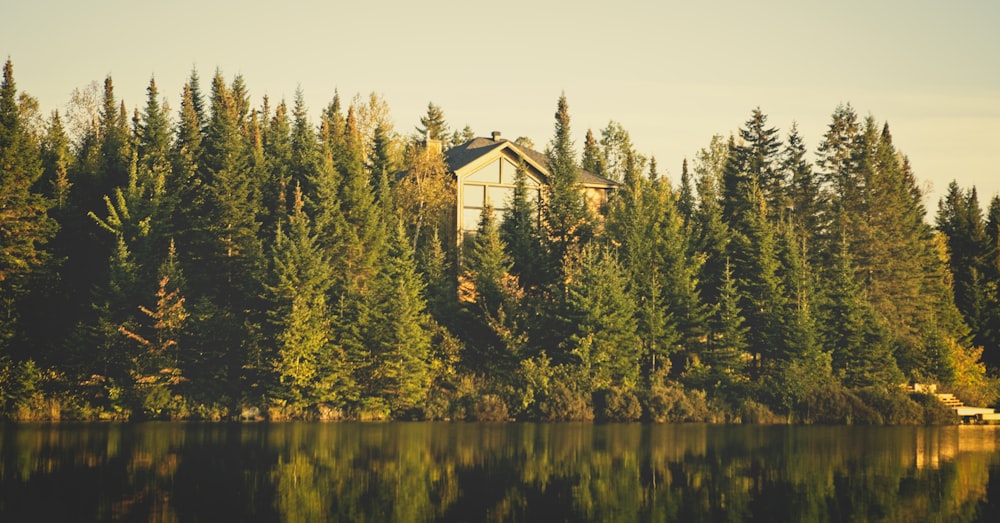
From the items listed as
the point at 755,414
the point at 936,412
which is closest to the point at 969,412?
the point at 936,412

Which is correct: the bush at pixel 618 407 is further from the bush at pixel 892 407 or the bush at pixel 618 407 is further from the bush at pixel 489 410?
the bush at pixel 892 407

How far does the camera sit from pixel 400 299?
5853 centimetres

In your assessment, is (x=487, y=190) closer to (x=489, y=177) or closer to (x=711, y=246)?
(x=489, y=177)

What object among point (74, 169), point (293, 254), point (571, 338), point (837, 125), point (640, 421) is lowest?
point (640, 421)

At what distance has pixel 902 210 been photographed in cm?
8062

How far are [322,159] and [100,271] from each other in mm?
14193

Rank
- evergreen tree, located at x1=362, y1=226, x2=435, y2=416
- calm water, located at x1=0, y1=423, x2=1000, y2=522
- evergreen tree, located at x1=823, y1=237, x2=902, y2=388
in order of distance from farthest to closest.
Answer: evergreen tree, located at x1=823, y1=237, x2=902, y2=388
evergreen tree, located at x1=362, y1=226, x2=435, y2=416
calm water, located at x1=0, y1=423, x2=1000, y2=522

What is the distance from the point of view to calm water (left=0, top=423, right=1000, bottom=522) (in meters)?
25.2

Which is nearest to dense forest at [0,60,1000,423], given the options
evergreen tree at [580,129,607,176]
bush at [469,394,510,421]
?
bush at [469,394,510,421]

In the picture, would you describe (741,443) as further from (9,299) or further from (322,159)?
(9,299)

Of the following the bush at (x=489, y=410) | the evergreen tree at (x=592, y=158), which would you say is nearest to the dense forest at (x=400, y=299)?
the bush at (x=489, y=410)

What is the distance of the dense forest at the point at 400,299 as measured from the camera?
2228 inches

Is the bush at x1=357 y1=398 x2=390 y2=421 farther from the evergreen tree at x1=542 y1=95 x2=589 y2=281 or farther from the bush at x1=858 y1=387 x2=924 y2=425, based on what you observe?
the bush at x1=858 y1=387 x2=924 y2=425

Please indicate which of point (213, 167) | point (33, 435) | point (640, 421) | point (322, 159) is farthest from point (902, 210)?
point (33, 435)
